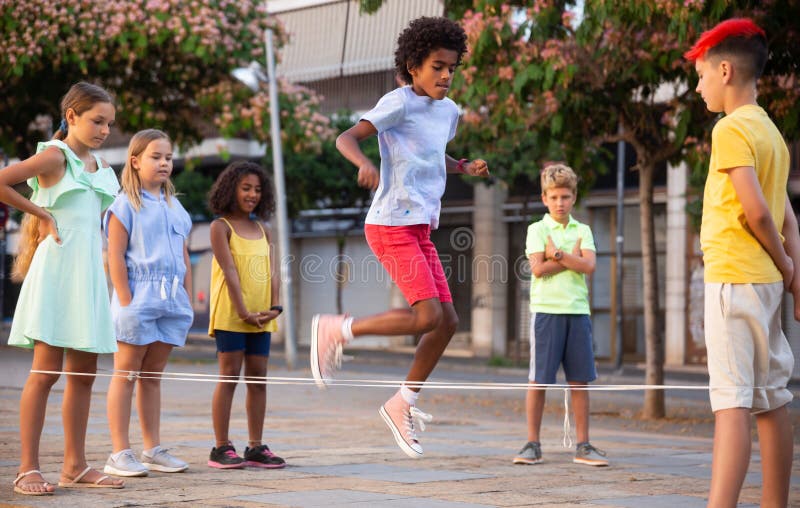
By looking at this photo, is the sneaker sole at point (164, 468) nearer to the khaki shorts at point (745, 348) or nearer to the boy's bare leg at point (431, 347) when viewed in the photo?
the boy's bare leg at point (431, 347)

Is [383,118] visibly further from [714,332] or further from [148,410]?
[148,410]

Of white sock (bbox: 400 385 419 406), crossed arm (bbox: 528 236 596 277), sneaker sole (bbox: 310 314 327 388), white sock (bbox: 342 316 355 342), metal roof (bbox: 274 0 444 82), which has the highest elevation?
metal roof (bbox: 274 0 444 82)

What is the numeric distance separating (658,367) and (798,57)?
371cm

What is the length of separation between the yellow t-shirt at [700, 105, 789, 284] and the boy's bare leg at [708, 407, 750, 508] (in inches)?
21.8

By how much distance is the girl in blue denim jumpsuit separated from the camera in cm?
714

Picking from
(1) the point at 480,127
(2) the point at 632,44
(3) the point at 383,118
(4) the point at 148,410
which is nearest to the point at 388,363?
(1) the point at 480,127

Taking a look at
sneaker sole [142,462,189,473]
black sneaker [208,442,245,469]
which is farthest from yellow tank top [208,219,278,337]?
sneaker sole [142,462,189,473]

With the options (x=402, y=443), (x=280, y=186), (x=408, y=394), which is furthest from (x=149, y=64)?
(x=402, y=443)

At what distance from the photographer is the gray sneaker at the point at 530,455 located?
798 cm

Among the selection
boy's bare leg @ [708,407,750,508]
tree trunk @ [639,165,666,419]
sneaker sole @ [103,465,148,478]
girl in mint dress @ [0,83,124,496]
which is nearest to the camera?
boy's bare leg @ [708,407,750,508]

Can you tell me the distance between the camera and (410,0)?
30.1 metres

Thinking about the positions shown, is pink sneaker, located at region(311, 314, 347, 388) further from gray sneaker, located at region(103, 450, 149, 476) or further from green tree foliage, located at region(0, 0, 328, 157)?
green tree foliage, located at region(0, 0, 328, 157)

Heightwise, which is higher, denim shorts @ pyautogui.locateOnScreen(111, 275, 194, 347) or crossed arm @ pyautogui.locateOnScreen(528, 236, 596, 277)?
crossed arm @ pyautogui.locateOnScreen(528, 236, 596, 277)

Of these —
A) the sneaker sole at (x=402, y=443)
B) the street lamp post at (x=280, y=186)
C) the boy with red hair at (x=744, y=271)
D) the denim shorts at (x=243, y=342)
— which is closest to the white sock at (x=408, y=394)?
the sneaker sole at (x=402, y=443)
